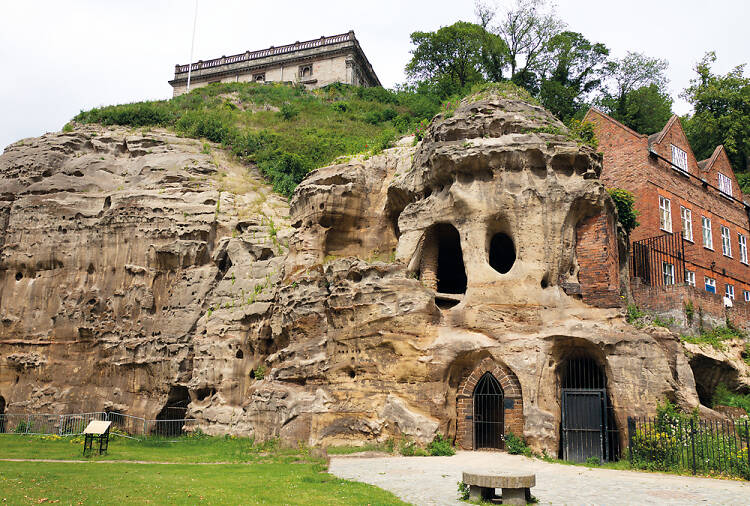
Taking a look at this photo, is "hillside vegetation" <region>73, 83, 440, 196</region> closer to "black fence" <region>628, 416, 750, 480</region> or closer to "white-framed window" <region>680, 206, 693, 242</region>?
"white-framed window" <region>680, 206, 693, 242</region>

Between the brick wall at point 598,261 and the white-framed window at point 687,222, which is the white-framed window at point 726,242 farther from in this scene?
the brick wall at point 598,261

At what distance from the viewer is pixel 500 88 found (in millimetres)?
23344

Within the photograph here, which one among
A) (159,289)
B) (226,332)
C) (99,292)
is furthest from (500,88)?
(99,292)

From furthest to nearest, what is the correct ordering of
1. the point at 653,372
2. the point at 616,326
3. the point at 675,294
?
the point at 675,294, the point at 616,326, the point at 653,372

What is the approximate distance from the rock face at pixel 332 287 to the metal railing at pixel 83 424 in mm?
764

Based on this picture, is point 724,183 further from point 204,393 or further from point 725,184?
point 204,393

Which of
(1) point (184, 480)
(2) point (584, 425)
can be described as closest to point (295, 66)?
(2) point (584, 425)

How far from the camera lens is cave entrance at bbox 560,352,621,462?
17547 mm

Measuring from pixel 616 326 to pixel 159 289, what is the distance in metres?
20.1

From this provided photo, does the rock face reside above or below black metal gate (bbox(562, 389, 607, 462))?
above

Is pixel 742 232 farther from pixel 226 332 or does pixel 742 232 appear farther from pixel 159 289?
pixel 159 289

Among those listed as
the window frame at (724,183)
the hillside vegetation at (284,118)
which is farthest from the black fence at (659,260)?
the hillside vegetation at (284,118)

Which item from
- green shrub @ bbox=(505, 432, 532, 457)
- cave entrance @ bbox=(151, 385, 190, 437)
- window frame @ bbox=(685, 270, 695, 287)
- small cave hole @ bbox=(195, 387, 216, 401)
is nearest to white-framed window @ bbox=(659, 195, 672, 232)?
window frame @ bbox=(685, 270, 695, 287)

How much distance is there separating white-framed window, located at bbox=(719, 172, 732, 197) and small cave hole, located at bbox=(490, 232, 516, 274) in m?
17.6
